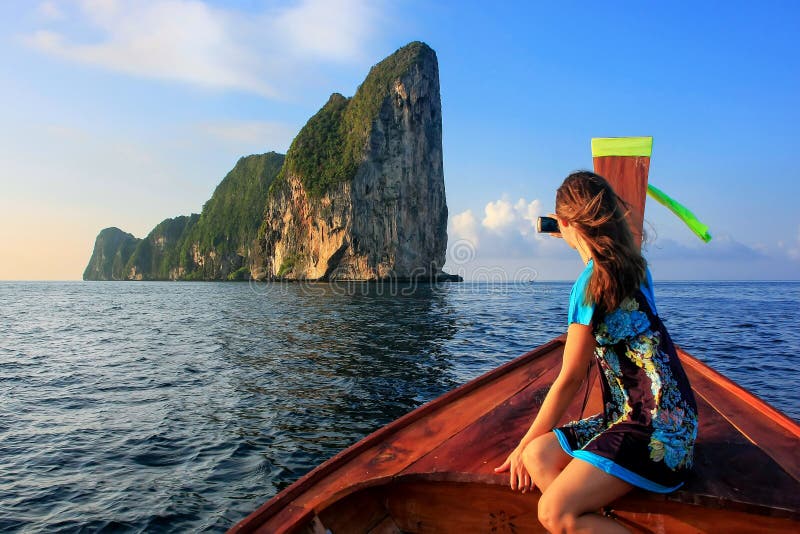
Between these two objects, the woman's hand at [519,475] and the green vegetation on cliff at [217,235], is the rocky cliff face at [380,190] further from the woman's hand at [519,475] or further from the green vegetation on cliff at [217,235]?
the woman's hand at [519,475]

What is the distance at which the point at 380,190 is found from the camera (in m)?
78.9

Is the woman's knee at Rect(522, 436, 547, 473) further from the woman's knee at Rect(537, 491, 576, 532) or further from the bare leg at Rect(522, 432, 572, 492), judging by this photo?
the woman's knee at Rect(537, 491, 576, 532)

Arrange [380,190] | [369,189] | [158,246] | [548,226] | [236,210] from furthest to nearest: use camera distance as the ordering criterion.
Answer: [158,246]
[236,210]
[380,190]
[369,189]
[548,226]

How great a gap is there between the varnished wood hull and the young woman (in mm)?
209

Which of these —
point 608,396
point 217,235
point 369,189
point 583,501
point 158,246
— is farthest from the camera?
point 158,246

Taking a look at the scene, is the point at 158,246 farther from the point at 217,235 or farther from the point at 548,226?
the point at 548,226

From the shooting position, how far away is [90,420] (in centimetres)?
751

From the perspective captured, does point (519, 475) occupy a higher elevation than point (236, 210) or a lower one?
lower

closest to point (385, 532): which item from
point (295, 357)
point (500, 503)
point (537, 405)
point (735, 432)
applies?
point (500, 503)

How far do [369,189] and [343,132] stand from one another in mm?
19464

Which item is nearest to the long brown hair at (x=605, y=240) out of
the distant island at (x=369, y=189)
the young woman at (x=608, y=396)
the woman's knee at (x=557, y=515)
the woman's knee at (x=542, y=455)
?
the young woman at (x=608, y=396)

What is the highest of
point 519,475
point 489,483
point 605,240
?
point 605,240

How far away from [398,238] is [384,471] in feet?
243

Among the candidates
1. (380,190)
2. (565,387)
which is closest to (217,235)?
(380,190)
